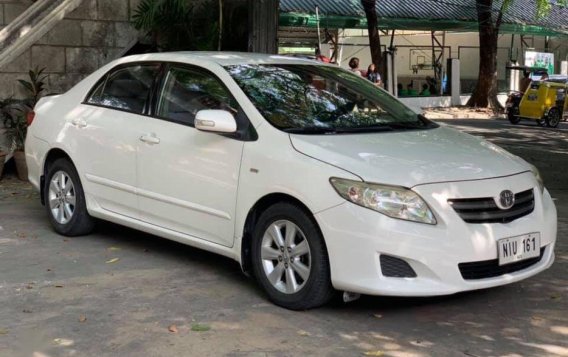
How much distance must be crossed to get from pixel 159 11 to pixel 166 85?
4.76m

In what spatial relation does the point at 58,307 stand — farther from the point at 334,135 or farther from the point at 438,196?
the point at 438,196

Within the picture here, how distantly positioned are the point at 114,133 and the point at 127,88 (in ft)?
1.49

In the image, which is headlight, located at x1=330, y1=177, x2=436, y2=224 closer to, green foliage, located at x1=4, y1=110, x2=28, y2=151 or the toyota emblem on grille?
the toyota emblem on grille

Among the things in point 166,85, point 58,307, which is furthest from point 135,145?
point 58,307

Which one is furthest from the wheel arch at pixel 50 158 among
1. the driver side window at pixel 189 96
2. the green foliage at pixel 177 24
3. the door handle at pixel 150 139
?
the green foliage at pixel 177 24

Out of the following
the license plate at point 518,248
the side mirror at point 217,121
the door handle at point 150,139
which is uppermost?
the side mirror at point 217,121

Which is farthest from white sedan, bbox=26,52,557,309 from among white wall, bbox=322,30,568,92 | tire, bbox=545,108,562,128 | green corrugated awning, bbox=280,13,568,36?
white wall, bbox=322,30,568,92

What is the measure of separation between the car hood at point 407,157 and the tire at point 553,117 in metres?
15.0

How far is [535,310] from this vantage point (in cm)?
468

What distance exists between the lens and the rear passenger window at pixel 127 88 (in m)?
5.81

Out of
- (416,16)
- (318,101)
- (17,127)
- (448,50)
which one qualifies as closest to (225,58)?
(318,101)

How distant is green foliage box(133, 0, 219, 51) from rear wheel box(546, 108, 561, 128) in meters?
11.6

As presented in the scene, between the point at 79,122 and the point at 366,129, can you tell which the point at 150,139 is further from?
the point at 366,129

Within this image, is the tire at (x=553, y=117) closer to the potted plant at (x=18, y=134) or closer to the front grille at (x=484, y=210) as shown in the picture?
the potted plant at (x=18, y=134)
